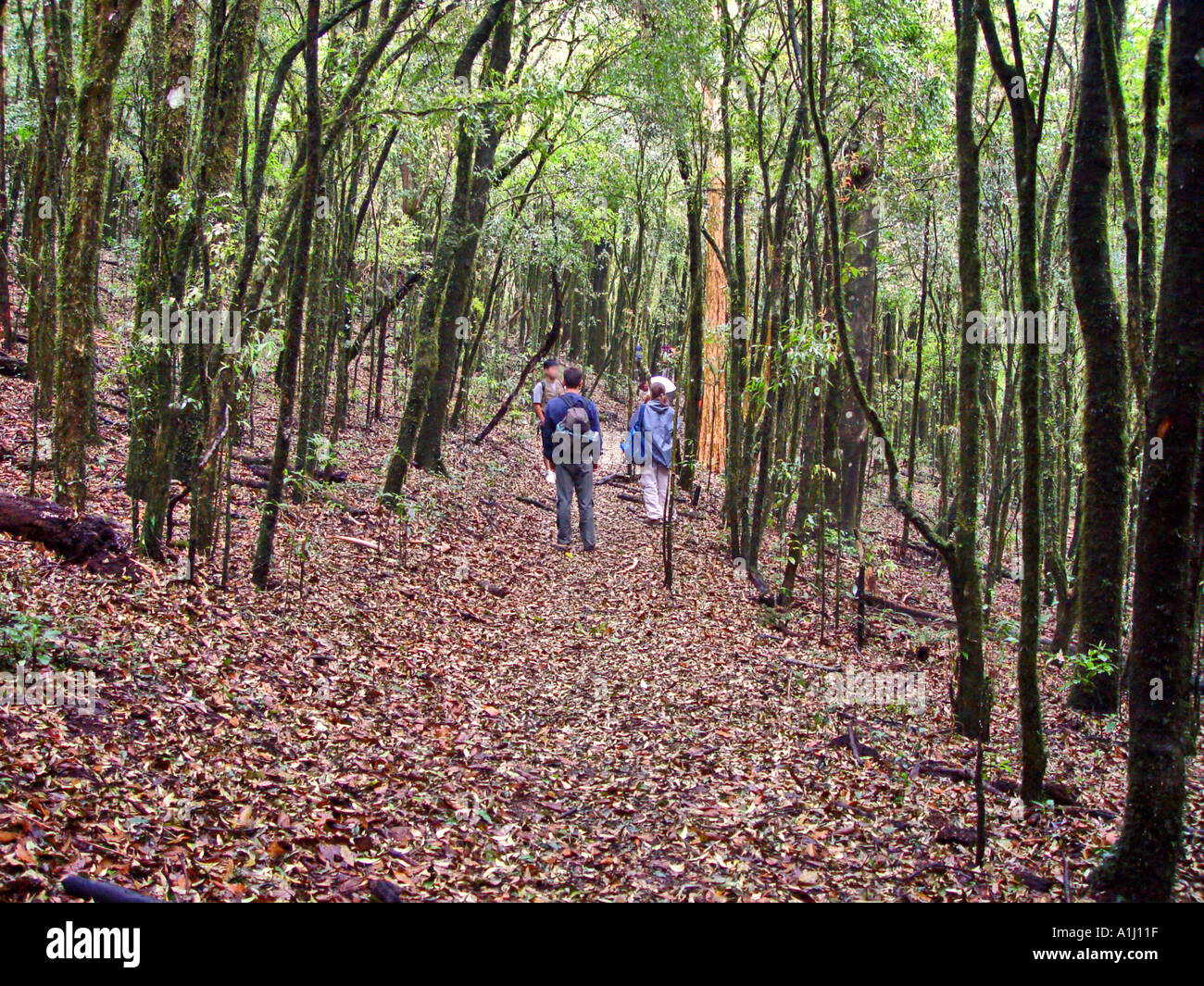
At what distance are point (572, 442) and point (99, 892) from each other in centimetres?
836

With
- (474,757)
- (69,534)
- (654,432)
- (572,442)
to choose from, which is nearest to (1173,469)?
(474,757)

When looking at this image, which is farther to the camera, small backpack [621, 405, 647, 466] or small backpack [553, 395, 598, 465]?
small backpack [621, 405, 647, 466]

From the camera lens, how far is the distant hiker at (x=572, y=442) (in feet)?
35.4

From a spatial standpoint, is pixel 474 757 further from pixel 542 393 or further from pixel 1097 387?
pixel 542 393

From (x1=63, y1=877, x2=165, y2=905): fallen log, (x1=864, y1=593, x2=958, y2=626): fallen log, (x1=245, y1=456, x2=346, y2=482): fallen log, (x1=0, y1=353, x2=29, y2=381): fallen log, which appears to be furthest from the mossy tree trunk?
(x1=864, y1=593, x2=958, y2=626): fallen log

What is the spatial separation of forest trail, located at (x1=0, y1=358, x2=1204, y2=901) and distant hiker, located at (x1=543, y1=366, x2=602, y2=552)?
2767 mm

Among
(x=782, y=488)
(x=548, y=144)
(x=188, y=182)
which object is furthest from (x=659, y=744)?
(x=548, y=144)

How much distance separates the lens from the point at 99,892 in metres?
2.78

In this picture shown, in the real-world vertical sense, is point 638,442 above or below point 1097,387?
below

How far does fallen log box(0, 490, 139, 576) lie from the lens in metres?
5.72

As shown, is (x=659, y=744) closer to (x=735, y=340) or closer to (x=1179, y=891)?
(x=1179, y=891)

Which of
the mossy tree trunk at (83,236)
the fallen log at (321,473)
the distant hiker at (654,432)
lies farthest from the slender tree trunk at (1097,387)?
the fallen log at (321,473)

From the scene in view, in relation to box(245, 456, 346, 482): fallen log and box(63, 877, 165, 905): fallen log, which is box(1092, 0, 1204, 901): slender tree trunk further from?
box(245, 456, 346, 482): fallen log

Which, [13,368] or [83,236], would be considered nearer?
[83,236]
